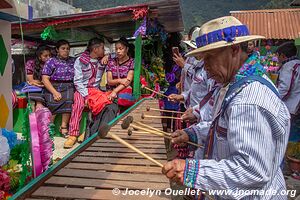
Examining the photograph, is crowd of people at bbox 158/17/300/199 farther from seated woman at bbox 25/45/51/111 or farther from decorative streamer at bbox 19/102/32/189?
seated woman at bbox 25/45/51/111

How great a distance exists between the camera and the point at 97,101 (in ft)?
16.0

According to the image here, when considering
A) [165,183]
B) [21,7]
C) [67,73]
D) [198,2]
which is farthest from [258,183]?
[198,2]

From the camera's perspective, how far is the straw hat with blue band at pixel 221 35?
131 centimetres

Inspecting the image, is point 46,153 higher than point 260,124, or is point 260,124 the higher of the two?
point 260,124

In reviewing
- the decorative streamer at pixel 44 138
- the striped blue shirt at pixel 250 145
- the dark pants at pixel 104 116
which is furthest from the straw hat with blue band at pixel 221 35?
the dark pants at pixel 104 116

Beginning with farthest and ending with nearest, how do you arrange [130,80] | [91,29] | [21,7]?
[91,29] < [130,80] < [21,7]

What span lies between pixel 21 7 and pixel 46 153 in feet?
5.55

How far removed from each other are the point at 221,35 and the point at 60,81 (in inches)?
179

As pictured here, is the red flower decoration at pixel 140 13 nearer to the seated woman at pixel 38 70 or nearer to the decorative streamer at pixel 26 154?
the seated woman at pixel 38 70

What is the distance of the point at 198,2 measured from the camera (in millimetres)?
35781

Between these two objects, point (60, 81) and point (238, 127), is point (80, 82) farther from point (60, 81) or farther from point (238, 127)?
point (238, 127)

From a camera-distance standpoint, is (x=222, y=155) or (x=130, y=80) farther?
(x=130, y=80)

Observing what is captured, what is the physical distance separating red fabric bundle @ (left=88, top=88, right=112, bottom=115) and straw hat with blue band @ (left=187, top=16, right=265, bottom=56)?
11.6 ft

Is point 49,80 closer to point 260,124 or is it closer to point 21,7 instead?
point 21,7
